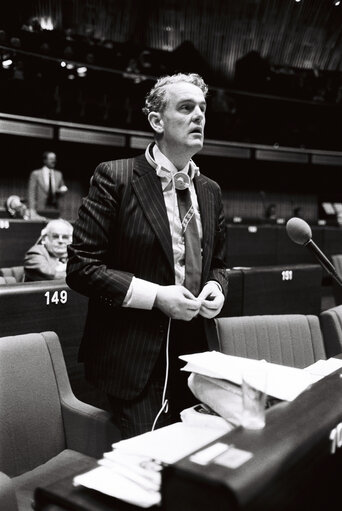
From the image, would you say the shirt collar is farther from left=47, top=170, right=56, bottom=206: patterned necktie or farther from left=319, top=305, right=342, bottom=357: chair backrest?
left=47, top=170, right=56, bottom=206: patterned necktie

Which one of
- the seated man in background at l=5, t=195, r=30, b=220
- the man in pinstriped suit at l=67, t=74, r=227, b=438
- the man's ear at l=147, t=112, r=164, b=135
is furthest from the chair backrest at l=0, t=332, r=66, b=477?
the seated man in background at l=5, t=195, r=30, b=220

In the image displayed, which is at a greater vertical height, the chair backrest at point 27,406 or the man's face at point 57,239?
the man's face at point 57,239

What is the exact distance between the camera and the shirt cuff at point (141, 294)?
149 cm

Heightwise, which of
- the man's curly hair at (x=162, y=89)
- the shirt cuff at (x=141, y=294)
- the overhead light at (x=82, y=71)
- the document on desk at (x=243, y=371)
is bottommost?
the document on desk at (x=243, y=371)

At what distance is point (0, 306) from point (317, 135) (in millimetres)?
10192

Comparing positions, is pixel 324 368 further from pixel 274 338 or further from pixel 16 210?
pixel 16 210

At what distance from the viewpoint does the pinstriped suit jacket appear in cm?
156

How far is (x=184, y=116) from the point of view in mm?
1601

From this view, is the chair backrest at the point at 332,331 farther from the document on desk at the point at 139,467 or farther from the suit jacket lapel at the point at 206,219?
Result: the document on desk at the point at 139,467

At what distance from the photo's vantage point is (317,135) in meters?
11.6

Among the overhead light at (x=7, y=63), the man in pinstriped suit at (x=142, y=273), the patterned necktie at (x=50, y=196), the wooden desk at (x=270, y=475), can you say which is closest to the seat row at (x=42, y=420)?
the man in pinstriped suit at (x=142, y=273)

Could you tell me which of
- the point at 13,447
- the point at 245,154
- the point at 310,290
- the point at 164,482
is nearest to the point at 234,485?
the point at 164,482

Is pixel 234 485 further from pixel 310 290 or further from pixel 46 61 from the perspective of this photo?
pixel 46 61

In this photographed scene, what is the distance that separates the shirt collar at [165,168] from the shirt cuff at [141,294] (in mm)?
323
